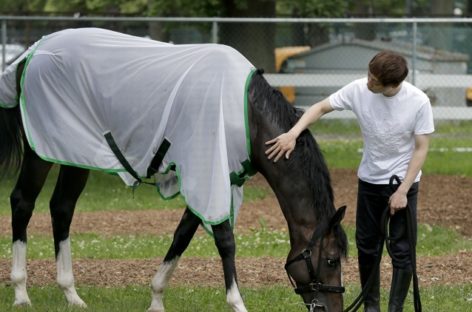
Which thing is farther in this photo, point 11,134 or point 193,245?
point 193,245

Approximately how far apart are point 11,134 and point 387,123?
3.10 m

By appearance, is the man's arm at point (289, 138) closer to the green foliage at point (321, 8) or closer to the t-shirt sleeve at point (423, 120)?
the t-shirt sleeve at point (423, 120)

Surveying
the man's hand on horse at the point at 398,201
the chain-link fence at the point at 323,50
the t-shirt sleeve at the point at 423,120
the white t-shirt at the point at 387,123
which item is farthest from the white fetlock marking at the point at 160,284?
the chain-link fence at the point at 323,50

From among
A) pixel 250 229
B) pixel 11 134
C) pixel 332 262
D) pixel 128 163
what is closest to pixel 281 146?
pixel 332 262

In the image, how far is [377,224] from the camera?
274 inches

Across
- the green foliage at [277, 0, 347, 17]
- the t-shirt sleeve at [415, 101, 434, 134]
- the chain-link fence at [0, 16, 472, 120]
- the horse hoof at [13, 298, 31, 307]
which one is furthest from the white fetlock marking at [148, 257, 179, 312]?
the green foliage at [277, 0, 347, 17]

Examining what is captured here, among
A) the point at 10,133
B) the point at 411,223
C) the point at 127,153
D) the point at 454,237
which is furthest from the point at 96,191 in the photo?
the point at 411,223

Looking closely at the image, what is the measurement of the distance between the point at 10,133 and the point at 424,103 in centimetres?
332

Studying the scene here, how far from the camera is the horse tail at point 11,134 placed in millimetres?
8148

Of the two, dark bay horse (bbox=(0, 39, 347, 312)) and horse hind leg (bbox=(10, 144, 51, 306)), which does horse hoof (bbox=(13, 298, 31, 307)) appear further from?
dark bay horse (bbox=(0, 39, 347, 312))

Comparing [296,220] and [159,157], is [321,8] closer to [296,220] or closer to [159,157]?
[159,157]

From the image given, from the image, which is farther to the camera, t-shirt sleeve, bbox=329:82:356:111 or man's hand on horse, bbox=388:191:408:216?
t-shirt sleeve, bbox=329:82:356:111

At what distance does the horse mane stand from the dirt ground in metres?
0.38

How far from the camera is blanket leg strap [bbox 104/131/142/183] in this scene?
7327 millimetres
